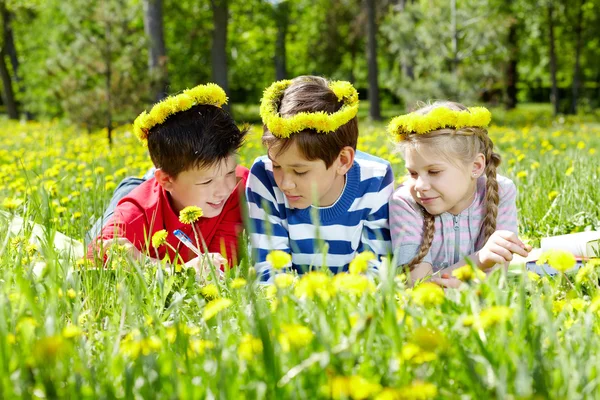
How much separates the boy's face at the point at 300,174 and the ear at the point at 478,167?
2.01 feet

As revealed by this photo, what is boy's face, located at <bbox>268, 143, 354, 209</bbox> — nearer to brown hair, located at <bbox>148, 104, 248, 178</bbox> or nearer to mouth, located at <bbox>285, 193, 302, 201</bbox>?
mouth, located at <bbox>285, 193, 302, 201</bbox>

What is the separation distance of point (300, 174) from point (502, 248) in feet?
3.16

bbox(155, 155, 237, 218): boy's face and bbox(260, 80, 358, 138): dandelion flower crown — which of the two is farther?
bbox(155, 155, 237, 218): boy's face

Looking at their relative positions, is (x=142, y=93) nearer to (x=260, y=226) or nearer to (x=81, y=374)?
(x=260, y=226)

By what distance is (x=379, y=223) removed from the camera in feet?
10.7

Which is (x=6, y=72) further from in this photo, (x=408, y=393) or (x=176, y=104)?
(x=408, y=393)

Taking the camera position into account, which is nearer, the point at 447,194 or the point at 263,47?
the point at 447,194

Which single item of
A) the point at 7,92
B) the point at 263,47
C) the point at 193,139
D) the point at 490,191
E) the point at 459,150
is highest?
the point at 263,47

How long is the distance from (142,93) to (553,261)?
934 cm

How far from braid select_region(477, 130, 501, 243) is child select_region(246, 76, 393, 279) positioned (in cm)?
50

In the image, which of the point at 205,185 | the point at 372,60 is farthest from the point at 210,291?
the point at 372,60

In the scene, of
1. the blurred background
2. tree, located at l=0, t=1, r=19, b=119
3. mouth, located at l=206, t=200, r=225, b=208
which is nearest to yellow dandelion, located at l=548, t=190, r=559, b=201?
mouth, located at l=206, t=200, r=225, b=208

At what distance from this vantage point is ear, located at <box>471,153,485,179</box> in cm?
307

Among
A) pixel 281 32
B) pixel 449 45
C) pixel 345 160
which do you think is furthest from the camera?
pixel 281 32
